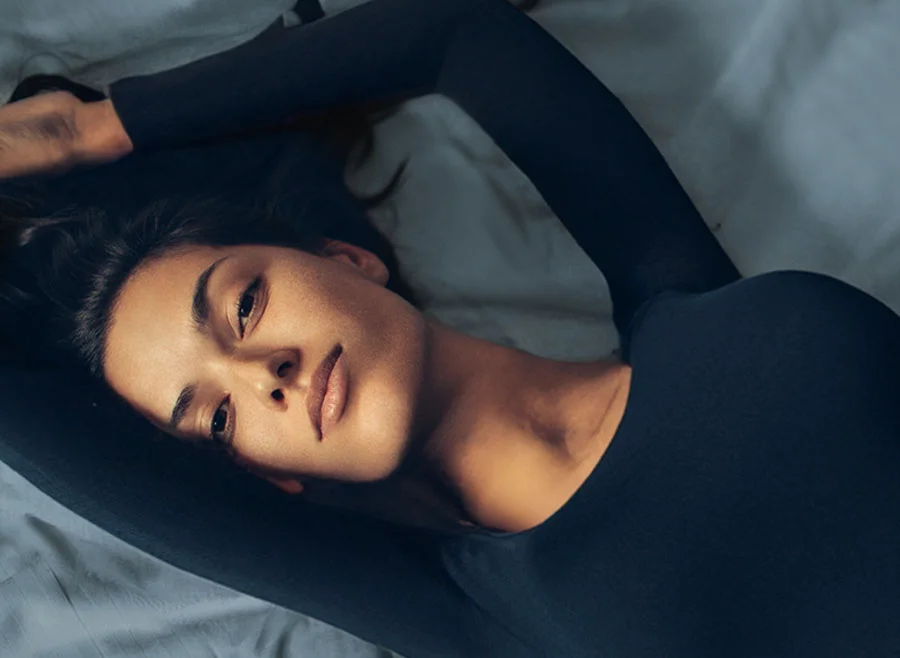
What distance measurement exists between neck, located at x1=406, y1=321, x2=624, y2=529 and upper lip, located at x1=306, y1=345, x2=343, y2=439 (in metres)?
0.07

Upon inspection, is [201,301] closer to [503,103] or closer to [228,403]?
[228,403]

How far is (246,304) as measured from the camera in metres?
0.59

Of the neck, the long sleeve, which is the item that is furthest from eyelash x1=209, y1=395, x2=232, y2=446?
the long sleeve

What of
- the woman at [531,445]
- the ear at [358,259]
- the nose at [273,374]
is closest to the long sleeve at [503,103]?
the woman at [531,445]

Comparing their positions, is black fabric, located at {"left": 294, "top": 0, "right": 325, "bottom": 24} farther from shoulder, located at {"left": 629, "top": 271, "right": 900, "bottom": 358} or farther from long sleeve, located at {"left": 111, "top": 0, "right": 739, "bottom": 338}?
shoulder, located at {"left": 629, "top": 271, "right": 900, "bottom": 358}

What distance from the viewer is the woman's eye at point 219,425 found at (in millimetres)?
586

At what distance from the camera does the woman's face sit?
1.89ft

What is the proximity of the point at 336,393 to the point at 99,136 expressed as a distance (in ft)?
0.94

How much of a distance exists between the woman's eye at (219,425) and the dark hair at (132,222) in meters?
0.09

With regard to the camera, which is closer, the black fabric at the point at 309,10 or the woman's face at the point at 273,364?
the woman's face at the point at 273,364

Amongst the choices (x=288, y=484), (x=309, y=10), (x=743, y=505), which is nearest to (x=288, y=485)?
(x=288, y=484)

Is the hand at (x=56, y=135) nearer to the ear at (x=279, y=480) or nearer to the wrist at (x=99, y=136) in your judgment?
the wrist at (x=99, y=136)

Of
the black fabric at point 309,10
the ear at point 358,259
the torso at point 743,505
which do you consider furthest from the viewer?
the black fabric at point 309,10

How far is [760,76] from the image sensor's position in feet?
2.45
